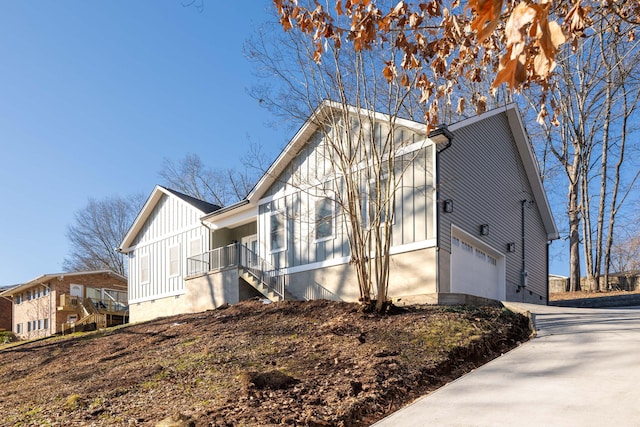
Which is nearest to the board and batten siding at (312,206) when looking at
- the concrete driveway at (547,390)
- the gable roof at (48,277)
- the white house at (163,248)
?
the white house at (163,248)

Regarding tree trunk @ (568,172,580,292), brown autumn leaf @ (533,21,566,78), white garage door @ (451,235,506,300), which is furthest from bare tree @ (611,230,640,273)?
brown autumn leaf @ (533,21,566,78)

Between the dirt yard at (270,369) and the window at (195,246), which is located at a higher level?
the window at (195,246)

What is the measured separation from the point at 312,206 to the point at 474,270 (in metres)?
4.73

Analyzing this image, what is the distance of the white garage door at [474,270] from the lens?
1353 cm

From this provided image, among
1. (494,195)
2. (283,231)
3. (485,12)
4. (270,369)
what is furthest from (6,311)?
(485,12)

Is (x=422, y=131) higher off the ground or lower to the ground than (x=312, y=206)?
higher

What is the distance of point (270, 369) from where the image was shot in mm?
6629

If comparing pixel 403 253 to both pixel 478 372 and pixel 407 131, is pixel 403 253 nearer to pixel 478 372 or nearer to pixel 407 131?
pixel 407 131

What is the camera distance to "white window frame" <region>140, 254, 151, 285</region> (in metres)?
22.6

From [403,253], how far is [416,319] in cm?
453

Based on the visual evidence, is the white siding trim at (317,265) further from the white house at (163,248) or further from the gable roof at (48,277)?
the gable roof at (48,277)

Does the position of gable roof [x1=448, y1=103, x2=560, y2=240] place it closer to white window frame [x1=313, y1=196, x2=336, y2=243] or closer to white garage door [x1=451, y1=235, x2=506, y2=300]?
white garage door [x1=451, y1=235, x2=506, y2=300]

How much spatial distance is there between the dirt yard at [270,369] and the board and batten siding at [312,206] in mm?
3479

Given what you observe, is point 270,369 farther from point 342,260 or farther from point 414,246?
point 342,260
